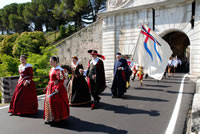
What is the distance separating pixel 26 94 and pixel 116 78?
3.48 metres

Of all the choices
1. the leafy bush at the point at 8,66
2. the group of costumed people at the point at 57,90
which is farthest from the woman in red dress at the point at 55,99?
the leafy bush at the point at 8,66

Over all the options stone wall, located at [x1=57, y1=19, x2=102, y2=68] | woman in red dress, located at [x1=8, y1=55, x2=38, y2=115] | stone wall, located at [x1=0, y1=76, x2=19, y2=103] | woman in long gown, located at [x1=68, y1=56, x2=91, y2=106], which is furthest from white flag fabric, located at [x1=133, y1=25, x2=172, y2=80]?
stone wall, located at [x1=57, y1=19, x2=102, y2=68]

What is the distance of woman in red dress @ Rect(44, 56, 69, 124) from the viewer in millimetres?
4066

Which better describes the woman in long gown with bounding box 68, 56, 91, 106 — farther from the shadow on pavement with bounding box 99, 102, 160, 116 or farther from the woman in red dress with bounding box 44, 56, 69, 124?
the woman in red dress with bounding box 44, 56, 69, 124

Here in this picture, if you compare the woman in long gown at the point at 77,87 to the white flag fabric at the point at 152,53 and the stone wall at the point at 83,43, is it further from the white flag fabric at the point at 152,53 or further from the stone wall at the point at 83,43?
the stone wall at the point at 83,43

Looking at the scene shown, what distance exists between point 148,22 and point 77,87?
12.2 meters

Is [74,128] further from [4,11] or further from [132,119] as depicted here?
[4,11]

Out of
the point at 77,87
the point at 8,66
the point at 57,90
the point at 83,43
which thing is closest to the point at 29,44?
the point at 83,43

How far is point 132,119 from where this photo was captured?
4.55 meters

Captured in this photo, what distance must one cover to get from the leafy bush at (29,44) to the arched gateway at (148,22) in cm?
1531

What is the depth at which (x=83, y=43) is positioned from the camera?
914 inches

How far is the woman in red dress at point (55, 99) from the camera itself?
4066 mm

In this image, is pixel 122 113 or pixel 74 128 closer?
pixel 74 128

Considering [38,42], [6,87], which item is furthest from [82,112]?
[38,42]
